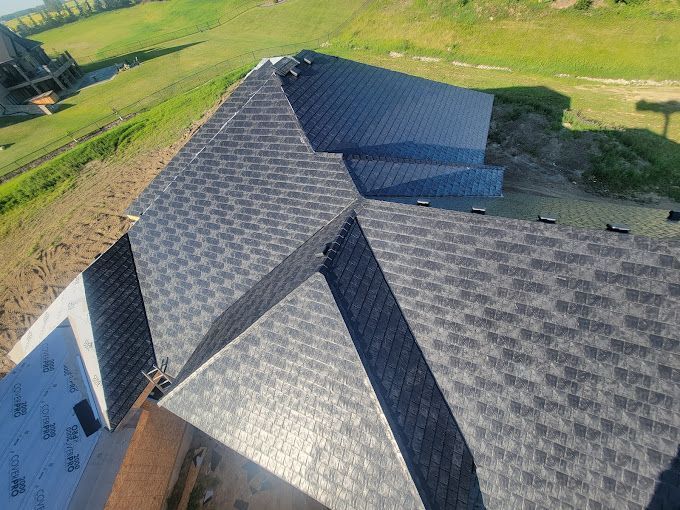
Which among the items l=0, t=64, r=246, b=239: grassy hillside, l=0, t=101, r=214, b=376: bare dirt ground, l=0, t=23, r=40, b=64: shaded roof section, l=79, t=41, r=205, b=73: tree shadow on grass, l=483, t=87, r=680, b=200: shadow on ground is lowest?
l=483, t=87, r=680, b=200: shadow on ground

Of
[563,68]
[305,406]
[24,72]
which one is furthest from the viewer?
[24,72]

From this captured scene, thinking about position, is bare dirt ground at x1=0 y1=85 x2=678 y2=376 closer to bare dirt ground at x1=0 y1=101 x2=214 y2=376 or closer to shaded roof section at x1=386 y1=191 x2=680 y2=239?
bare dirt ground at x1=0 y1=101 x2=214 y2=376

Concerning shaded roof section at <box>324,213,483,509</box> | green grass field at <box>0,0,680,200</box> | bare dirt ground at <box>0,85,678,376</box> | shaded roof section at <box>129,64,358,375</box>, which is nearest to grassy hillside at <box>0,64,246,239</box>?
bare dirt ground at <box>0,85,678,376</box>

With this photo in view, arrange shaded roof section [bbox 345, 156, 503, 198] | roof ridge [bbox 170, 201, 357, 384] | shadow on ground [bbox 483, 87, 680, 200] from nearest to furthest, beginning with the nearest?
roof ridge [bbox 170, 201, 357, 384] < shaded roof section [bbox 345, 156, 503, 198] < shadow on ground [bbox 483, 87, 680, 200]

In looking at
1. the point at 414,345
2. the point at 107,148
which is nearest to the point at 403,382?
the point at 414,345

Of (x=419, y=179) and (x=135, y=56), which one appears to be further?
(x=135, y=56)

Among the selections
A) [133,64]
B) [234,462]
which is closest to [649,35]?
[234,462]

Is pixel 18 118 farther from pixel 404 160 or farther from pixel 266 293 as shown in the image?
pixel 404 160
